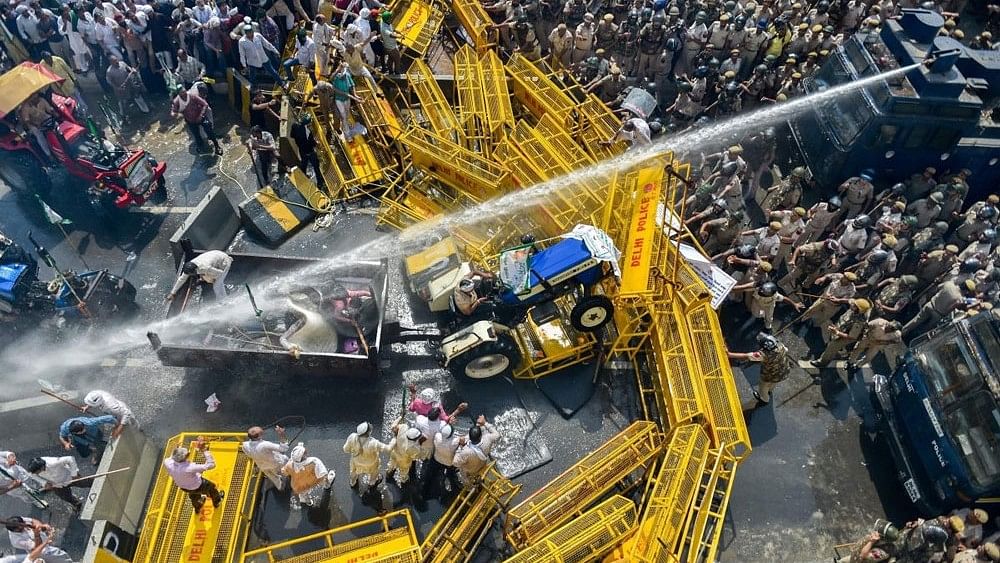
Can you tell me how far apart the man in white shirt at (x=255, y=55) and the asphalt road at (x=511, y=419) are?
581 centimetres

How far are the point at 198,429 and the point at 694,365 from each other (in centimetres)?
810

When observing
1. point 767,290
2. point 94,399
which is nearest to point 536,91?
point 767,290

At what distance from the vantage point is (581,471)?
9.15 metres

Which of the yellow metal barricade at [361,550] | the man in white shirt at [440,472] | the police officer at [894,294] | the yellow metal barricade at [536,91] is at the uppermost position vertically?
the yellow metal barricade at [536,91]

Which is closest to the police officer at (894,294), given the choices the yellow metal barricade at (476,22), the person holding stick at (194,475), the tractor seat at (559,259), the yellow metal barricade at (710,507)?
the yellow metal barricade at (710,507)

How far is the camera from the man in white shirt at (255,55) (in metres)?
14.3

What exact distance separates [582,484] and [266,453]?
4449 millimetres

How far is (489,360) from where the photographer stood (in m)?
10.5

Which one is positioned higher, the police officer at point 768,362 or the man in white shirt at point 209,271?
the man in white shirt at point 209,271

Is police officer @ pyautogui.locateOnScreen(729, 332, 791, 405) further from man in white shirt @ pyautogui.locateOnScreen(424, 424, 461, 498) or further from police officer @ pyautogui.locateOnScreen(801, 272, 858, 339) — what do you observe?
man in white shirt @ pyautogui.locateOnScreen(424, 424, 461, 498)

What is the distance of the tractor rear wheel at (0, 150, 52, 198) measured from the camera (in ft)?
44.7

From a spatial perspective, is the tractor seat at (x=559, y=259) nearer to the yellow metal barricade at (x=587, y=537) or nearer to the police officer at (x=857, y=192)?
the yellow metal barricade at (x=587, y=537)

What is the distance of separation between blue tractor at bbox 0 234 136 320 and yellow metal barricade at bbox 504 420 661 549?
8.16 m

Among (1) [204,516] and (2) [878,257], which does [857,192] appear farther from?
(1) [204,516]
